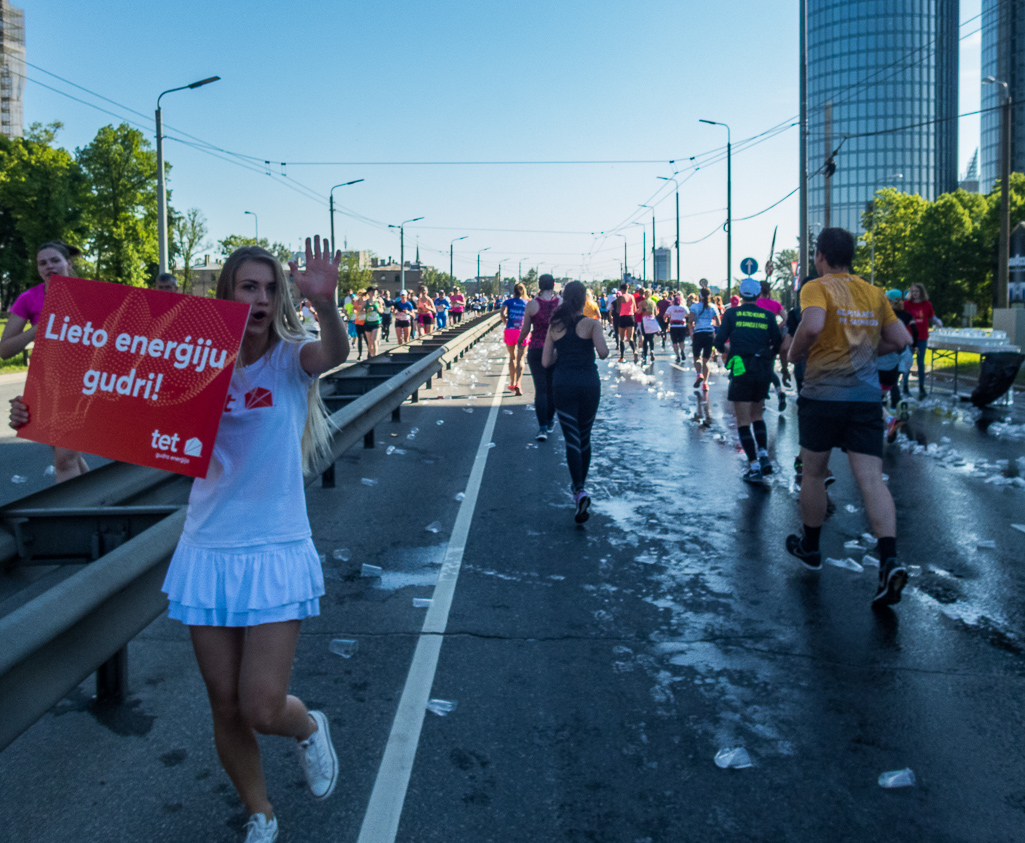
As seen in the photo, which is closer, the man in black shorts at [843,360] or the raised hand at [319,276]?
the raised hand at [319,276]

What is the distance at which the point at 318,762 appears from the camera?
10.9 feet

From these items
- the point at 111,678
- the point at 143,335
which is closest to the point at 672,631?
the point at 111,678

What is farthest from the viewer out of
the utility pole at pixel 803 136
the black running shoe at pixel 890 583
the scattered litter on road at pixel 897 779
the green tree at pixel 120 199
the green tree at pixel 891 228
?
the green tree at pixel 891 228

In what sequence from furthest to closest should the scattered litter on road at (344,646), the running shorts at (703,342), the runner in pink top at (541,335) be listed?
the running shorts at (703,342) < the runner in pink top at (541,335) < the scattered litter on road at (344,646)

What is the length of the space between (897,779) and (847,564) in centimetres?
312

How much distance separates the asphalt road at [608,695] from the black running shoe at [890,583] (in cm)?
8

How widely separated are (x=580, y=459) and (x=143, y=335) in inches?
216

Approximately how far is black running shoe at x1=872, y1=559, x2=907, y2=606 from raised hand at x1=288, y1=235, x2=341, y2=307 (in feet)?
12.1

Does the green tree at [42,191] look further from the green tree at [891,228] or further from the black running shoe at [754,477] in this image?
the green tree at [891,228]

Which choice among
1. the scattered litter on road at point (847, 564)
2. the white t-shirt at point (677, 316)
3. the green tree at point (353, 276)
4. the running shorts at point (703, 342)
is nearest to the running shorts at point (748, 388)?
the scattered litter on road at point (847, 564)

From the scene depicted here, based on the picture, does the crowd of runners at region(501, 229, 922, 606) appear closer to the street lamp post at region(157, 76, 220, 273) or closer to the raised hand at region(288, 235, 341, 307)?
the raised hand at region(288, 235, 341, 307)

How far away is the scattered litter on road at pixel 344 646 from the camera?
501 centimetres

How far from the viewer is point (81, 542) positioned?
13.4 ft

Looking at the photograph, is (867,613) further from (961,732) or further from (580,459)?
(580,459)
